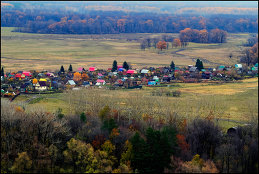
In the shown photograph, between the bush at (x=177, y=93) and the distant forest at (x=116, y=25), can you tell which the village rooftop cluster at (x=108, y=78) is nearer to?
the bush at (x=177, y=93)

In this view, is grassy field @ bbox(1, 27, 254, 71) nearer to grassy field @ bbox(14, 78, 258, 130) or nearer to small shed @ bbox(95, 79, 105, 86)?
small shed @ bbox(95, 79, 105, 86)

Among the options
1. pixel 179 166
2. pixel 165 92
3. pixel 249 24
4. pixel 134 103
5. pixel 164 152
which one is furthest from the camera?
pixel 249 24

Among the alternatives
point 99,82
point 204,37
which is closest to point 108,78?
point 99,82

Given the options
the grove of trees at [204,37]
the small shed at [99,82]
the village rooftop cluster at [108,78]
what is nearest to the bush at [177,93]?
the village rooftop cluster at [108,78]

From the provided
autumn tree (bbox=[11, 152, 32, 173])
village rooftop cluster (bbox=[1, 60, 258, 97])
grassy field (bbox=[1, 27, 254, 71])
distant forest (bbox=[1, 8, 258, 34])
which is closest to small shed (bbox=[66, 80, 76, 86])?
village rooftop cluster (bbox=[1, 60, 258, 97])

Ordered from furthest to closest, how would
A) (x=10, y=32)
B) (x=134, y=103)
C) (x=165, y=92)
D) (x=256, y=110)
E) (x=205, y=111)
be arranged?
1. (x=10, y=32)
2. (x=165, y=92)
3. (x=134, y=103)
4. (x=205, y=111)
5. (x=256, y=110)

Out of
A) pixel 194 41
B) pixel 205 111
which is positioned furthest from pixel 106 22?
pixel 205 111

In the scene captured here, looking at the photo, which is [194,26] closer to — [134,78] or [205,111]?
[134,78]
